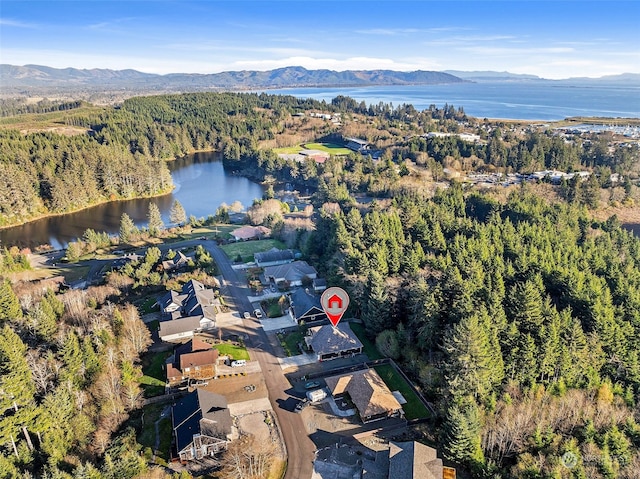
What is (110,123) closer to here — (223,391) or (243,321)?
(243,321)

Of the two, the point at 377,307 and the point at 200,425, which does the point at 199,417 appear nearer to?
the point at 200,425

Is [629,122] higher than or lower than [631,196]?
higher

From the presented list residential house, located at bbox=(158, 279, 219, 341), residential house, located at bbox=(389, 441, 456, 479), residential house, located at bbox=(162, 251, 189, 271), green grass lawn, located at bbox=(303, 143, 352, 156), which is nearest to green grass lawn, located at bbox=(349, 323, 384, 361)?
residential house, located at bbox=(389, 441, 456, 479)

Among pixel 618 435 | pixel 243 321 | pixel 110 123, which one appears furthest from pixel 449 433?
pixel 110 123

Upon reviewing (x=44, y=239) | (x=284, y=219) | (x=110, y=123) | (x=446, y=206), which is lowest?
(x=44, y=239)

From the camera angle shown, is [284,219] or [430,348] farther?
[284,219]

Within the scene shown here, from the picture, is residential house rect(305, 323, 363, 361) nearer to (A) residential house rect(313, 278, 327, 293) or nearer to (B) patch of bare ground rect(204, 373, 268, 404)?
(B) patch of bare ground rect(204, 373, 268, 404)

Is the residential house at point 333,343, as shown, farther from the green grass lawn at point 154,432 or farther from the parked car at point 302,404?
the green grass lawn at point 154,432
